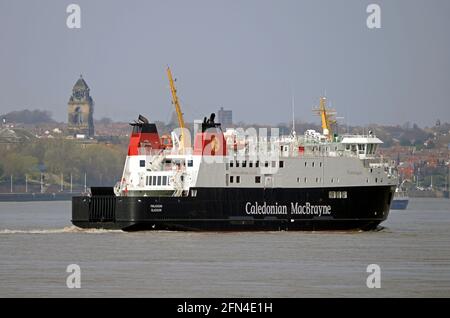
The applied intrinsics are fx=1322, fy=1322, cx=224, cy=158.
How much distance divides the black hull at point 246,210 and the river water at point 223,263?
0.56 m

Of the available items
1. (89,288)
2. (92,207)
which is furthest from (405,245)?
(89,288)

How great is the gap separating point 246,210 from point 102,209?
256 inches

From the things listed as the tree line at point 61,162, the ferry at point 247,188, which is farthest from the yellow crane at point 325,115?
the tree line at point 61,162

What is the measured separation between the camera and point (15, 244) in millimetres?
55500

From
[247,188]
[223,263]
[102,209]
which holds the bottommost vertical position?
[223,263]

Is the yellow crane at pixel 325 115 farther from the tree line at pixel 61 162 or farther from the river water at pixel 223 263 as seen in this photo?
the tree line at pixel 61 162

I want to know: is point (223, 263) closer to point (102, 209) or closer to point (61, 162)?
point (102, 209)

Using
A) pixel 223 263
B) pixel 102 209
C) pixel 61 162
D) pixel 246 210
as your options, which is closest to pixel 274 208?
pixel 246 210

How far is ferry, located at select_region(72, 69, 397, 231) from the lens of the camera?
192ft

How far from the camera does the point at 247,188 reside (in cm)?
5897

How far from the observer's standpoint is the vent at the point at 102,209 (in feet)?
194

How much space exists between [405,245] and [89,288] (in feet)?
61.7

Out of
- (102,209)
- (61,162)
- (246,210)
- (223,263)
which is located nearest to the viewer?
(223,263)
